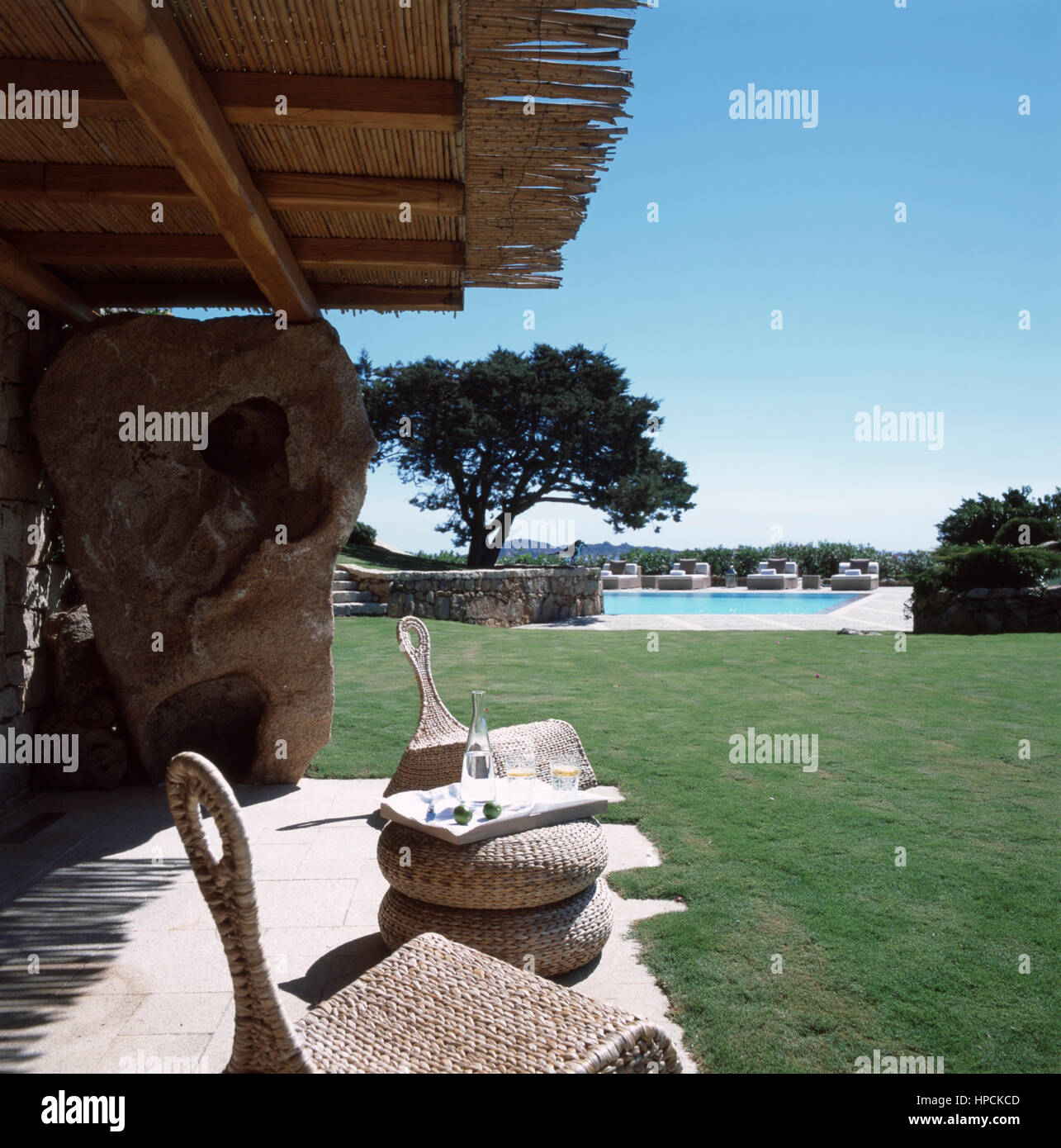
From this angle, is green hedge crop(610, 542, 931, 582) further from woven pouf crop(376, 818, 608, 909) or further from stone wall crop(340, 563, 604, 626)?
woven pouf crop(376, 818, 608, 909)

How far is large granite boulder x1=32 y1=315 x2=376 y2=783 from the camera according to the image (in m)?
4.65

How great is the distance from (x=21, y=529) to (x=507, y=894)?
3.95m

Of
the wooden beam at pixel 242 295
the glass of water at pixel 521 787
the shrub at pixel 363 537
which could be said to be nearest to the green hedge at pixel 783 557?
the shrub at pixel 363 537

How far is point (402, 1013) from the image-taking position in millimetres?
1765

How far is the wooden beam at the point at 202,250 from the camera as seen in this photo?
438cm

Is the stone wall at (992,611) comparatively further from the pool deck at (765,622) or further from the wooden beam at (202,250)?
the wooden beam at (202,250)

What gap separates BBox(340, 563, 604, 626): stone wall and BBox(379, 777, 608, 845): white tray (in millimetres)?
10605

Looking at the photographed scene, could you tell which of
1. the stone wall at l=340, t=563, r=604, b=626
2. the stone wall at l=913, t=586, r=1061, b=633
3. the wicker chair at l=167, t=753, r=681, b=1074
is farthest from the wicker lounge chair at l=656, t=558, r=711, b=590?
the wicker chair at l=167, t=753, r=681, b=1074

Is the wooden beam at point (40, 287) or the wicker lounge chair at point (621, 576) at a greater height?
the wooden beam at point (40, 287)

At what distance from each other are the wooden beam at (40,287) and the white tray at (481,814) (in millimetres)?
3734
